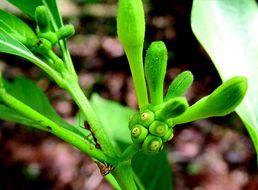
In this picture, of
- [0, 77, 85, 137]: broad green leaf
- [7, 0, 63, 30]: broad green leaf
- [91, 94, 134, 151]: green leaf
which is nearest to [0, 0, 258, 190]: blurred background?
[91, 94, 134, 151]: green leaf

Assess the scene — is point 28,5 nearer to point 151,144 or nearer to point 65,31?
point 65,31

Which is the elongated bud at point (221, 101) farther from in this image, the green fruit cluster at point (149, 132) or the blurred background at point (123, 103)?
the blurred background at point (123, 103)

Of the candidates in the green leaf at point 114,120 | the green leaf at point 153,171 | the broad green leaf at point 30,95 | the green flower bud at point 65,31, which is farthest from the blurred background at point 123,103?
the green flower bud at point 65,31

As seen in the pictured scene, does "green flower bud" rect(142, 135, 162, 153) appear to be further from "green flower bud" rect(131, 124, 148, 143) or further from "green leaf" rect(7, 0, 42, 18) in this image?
"green leaf" rect(7, 0, 42, 18)

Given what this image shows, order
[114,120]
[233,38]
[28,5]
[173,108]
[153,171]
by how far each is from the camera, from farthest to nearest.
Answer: [114,120], [153,171], [233,38], [28,5], [173,108]

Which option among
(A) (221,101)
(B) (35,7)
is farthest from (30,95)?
(A) (221,101)

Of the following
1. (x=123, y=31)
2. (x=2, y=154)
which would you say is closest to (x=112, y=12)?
(x=2, y=154)

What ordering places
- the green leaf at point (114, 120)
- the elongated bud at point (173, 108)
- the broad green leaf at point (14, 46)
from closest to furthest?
the elongated bud at point (173, 108), the broad green leaf at point (14, 46), the green leaf at point (114, 120)
